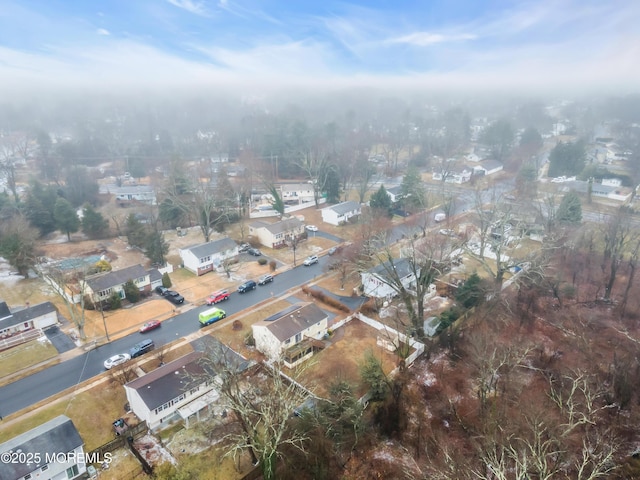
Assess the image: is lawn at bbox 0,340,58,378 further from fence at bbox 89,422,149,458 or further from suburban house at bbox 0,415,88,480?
fence at bbox 89,422,149,458

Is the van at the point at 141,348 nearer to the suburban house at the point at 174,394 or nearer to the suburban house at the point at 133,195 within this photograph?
the suburban house at the point at 174,394

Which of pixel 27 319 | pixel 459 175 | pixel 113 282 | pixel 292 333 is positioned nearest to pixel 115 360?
pixel 27 319

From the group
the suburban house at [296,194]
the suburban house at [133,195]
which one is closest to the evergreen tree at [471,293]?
the suburban house at [296,194]

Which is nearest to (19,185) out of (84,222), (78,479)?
(84,222)

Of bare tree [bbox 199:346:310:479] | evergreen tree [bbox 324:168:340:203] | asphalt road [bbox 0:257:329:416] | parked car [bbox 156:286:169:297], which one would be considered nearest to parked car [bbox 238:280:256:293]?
asphalt road [bbox 0:257:329:416]

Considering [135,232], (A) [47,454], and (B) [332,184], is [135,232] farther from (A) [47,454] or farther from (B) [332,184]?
(B) [332,184]

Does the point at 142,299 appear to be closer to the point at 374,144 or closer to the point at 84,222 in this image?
the point at 84,222
